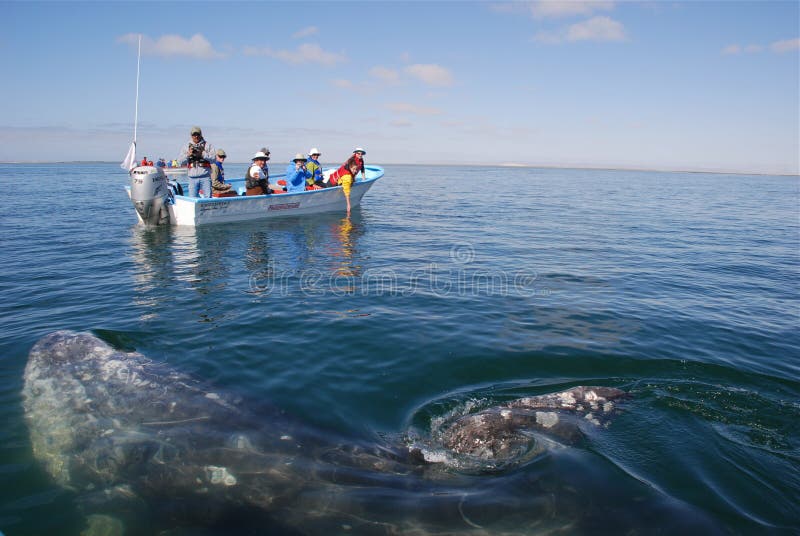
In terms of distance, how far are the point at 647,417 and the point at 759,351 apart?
143 inches

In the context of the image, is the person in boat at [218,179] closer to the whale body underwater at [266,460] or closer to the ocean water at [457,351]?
the ocean water at [457,351]

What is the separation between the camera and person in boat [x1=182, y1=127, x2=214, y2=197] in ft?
58.2

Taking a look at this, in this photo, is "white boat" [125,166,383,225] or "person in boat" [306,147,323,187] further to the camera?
"person in boat" [306,147,323,187]

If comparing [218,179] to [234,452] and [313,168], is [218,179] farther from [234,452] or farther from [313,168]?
[234,452]

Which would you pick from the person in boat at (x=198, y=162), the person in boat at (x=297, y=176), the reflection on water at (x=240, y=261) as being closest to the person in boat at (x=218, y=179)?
the person in boat at (x=198, y=162)

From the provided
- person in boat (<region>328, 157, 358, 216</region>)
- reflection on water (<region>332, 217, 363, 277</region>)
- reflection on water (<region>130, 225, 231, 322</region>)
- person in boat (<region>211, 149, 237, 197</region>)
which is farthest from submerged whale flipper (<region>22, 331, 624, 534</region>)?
person in boat (<region>328, 157, 358, 216</region>)

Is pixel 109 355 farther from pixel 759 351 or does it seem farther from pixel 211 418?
pixel 759 351

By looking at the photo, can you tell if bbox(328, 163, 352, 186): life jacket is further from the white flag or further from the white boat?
the white flag

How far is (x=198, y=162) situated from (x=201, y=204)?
1684 mm

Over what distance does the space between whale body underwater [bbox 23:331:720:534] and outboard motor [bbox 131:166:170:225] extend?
12.5 m

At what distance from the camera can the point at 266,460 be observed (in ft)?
15.7

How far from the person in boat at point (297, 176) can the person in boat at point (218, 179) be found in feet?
11.5

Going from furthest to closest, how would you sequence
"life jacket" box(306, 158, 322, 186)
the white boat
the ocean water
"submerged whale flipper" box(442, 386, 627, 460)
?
"life jacket" box(306, 158, 322, 186), the white boat, "submerged whale flipper" box(442, 386, 627, 460), the ocean water

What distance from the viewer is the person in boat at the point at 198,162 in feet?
58.2
